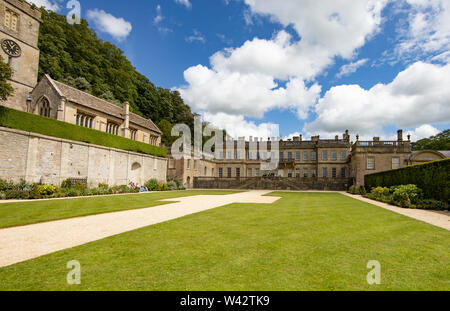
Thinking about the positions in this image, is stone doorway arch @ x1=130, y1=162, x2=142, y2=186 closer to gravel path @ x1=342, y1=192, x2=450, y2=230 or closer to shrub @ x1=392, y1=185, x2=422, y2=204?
shrub @ x1=392, y1=185, x2=422, y2=204

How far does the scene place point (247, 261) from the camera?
12.9ft

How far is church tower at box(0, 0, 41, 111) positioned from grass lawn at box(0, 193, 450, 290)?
27.2 metres

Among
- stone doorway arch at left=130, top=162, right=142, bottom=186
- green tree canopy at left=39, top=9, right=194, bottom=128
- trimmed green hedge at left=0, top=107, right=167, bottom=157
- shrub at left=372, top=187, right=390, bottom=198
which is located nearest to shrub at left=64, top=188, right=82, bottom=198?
trimmed green hedge at left=0, top=107, right=167, bottom=157

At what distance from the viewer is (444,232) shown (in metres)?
6.38

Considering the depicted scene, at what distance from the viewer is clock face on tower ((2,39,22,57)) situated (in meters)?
23.1

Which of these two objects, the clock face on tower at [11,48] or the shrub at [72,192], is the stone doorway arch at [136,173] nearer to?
the shrub at [72,192]

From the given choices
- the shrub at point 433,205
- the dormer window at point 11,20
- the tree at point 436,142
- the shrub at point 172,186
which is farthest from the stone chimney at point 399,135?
the dormer window at point 11,20

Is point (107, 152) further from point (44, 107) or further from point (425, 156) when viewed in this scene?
point (425, 156)

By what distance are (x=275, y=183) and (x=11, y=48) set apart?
3545 centimetres

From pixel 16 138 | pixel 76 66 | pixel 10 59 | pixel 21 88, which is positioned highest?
pixel 76 66
